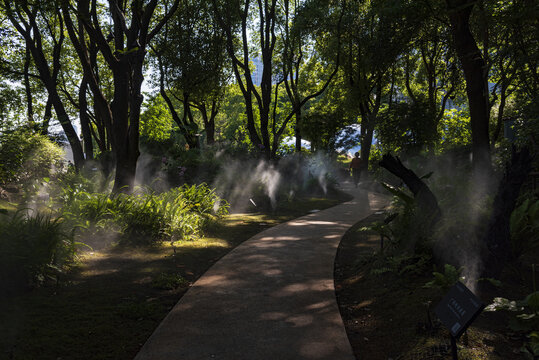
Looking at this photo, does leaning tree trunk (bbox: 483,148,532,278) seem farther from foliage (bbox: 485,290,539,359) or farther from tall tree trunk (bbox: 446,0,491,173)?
tall tree trunk (bbox: 446,0,491,173)

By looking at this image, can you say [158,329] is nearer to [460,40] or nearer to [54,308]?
[54,308]

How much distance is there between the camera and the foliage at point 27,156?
10.2 metres

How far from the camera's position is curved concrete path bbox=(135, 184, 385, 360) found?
11.3 feet

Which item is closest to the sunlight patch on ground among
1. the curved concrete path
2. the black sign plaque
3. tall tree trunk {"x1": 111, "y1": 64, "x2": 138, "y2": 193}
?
the curved concrete path

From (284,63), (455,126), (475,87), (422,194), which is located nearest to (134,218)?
(422,194)

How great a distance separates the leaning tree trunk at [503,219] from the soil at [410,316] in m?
0.26

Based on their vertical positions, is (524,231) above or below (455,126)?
below

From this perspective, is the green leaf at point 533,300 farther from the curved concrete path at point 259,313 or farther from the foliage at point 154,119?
the foliage at point 154,119

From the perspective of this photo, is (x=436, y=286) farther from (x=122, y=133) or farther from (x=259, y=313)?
(x=122, y=133)

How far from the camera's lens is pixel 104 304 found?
445 centimetres

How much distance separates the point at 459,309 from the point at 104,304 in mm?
3682

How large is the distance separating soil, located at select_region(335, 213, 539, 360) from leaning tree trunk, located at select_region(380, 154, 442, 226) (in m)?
0.67

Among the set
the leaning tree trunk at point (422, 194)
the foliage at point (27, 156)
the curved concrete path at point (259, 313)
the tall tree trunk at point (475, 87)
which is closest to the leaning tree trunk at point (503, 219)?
the leaning tree trunk at point (422, 194)

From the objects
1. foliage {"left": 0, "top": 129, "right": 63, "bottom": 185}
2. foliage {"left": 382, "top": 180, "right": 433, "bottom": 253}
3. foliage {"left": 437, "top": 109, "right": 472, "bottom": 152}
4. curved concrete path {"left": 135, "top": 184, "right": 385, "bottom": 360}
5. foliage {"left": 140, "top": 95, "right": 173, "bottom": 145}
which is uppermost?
foliage {"left": 140, "top": 95, "right": 173, "bottom": 145}
